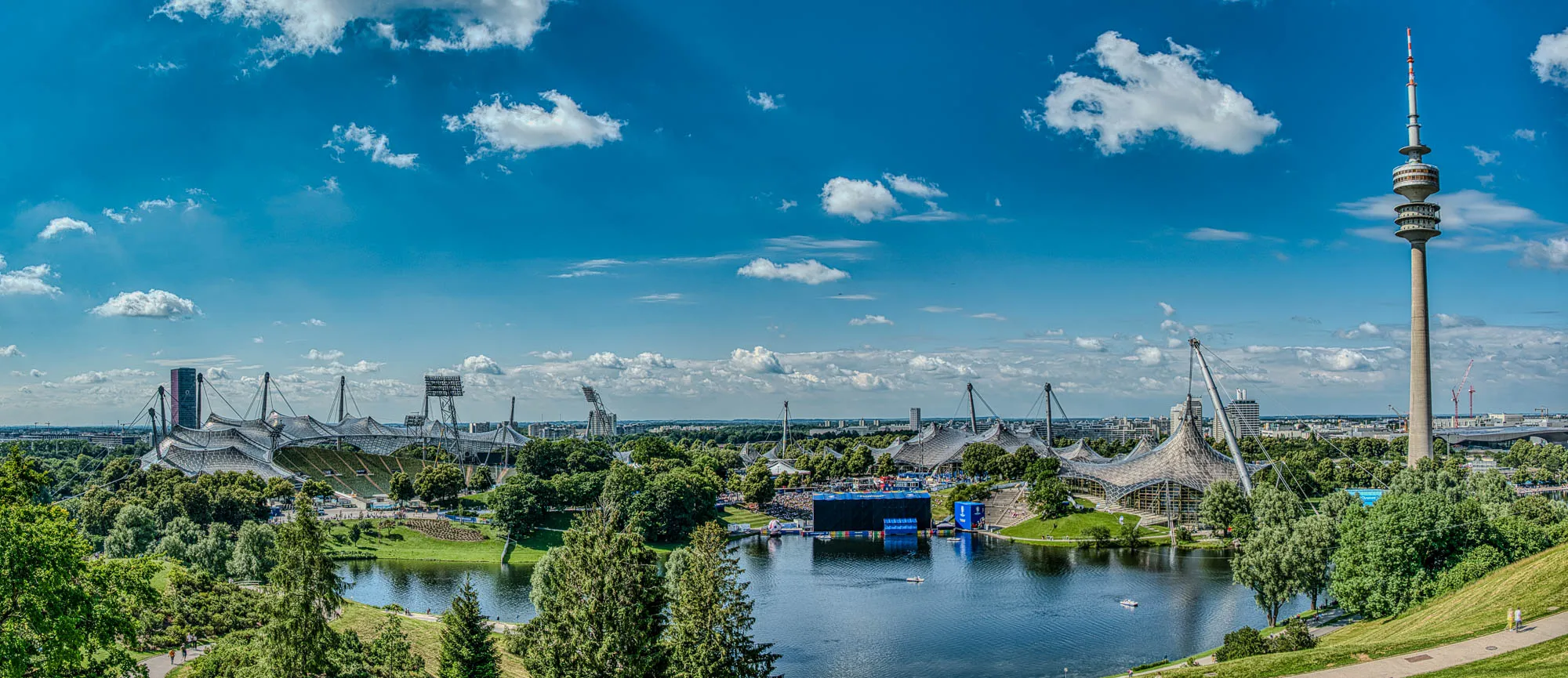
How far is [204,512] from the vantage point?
61.7 metres

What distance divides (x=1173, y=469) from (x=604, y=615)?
65467 mm

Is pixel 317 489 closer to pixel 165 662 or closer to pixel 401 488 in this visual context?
pixel 401 488

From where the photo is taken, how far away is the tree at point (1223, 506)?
2399 inches

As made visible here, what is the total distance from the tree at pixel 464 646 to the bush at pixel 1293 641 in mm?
22292

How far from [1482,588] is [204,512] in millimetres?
66149

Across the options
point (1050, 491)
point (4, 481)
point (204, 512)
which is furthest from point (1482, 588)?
point (204, 512)

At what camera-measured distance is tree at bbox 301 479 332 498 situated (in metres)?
72.0

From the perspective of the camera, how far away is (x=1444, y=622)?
25.7 metres

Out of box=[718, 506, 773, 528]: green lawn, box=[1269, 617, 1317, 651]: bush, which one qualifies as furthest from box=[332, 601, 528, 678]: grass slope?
box=[718, 506, 773, 528]: green lawn

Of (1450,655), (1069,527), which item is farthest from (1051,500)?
(1450,655)

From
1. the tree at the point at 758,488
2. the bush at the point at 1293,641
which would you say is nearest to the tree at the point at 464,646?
the bush at the point at 1293,641

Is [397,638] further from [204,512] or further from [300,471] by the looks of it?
[300,471]

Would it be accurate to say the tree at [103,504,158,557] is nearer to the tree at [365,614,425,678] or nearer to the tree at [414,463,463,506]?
the tree at [414,463,463,506]

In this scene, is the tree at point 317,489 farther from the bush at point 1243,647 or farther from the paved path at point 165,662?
the bush at point 1243,647
